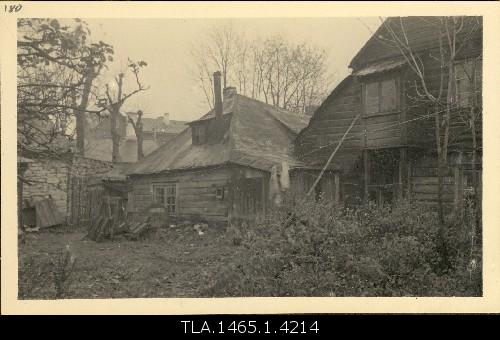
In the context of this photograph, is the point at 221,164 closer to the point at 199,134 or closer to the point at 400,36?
the point at 199,134

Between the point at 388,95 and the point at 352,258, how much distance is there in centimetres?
674

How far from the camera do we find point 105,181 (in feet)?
59.5

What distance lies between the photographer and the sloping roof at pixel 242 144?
13984mm

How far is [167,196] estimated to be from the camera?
16734 millimetres

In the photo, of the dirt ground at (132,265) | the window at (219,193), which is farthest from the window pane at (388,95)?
the window at (219,193)

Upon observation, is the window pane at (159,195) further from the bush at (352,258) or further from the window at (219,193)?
the bush at (352,258)

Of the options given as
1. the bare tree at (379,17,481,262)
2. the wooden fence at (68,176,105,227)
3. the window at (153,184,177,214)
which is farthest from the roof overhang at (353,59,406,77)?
the wooden fence at (68,176,105,227)

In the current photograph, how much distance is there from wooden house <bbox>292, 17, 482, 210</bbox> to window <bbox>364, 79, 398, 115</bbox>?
27 mm

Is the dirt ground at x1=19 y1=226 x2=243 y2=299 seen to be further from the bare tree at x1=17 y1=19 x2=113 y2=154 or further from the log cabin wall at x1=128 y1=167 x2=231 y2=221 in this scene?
the bare tree at x1=17 y1=19 x2=113 y2=154

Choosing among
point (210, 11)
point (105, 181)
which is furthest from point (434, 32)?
point (105, 181)

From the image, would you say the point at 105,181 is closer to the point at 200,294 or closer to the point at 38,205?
the point at 38,205

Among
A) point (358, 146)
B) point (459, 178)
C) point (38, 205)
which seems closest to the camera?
point (459, 178)

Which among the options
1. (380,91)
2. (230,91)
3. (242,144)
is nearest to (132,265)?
(242,144)
